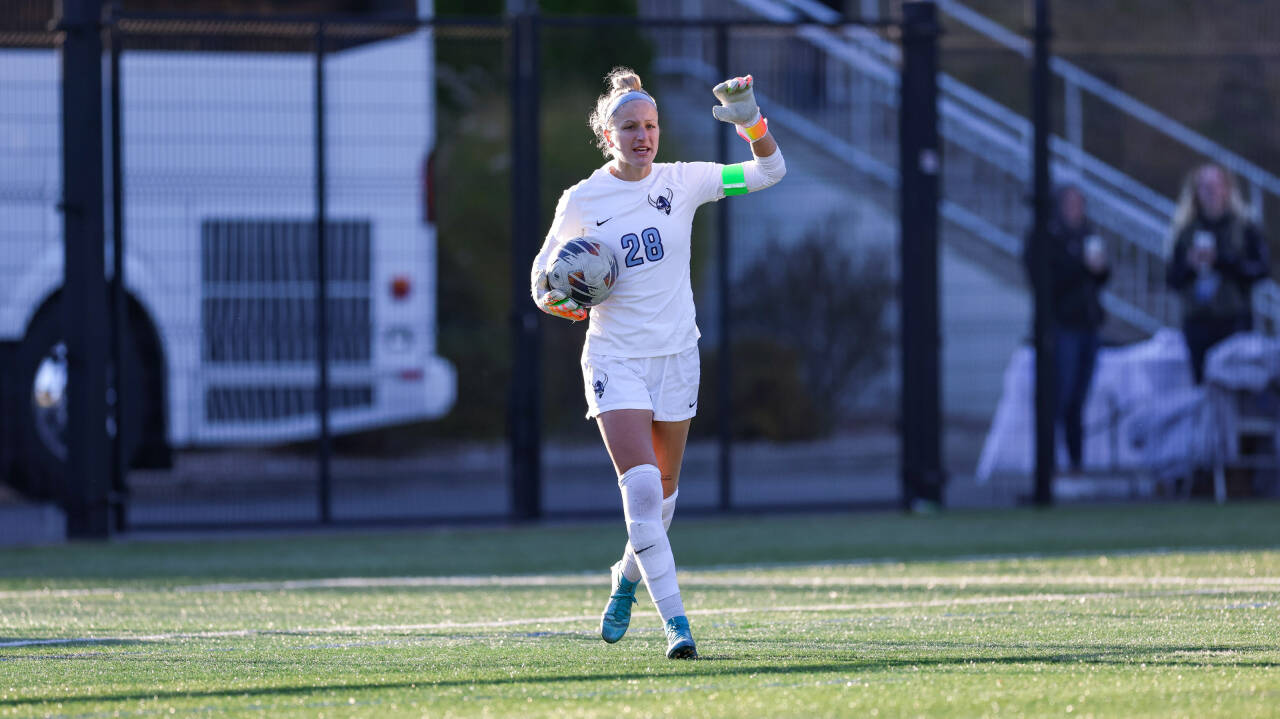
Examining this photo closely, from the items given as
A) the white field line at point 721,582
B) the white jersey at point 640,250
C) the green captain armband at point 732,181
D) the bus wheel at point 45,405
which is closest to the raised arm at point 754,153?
the green captain armband at point 732,181

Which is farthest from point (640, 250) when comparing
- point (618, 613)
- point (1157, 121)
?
point (1157, 121)

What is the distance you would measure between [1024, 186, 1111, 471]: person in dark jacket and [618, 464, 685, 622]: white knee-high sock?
775 cm

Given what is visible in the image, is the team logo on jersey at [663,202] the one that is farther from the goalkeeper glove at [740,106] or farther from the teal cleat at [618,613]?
the teal cleat at [618,613]

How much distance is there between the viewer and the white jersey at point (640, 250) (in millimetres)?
6027

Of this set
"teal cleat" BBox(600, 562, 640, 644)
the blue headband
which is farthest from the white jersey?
"teal cleat" BBox(600, 562, 640, 644)

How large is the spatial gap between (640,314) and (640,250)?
0.74ft

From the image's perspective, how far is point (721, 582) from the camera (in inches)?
341

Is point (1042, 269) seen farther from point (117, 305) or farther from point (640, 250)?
point (640, 250)

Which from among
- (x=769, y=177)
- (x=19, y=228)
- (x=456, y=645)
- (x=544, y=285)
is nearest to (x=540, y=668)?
(x=456, y=645)

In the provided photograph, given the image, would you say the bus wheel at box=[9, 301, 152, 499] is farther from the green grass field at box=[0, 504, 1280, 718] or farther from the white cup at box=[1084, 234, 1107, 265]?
the white cup at box=[1084, 234, 1107, 265]

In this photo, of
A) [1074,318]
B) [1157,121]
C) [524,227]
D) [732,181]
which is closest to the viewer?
[732,181]

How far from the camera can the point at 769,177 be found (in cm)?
634

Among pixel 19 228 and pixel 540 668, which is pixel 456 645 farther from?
pixel 19 228

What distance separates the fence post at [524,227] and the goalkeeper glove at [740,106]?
5519 mm
